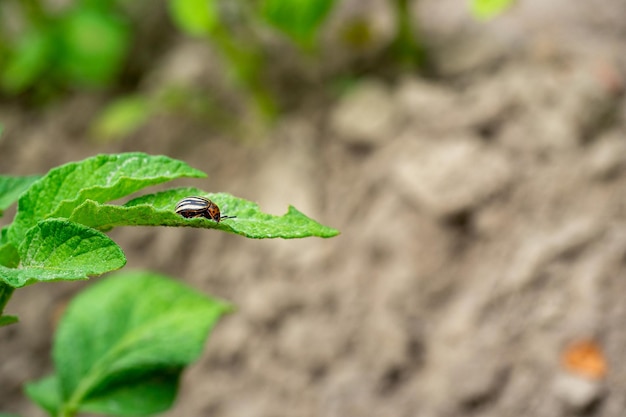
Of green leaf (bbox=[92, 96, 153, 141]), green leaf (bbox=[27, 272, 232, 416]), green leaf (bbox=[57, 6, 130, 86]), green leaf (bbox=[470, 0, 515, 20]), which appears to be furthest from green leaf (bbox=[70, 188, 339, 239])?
green leaf (bbox=[57, 6, 130, 86])

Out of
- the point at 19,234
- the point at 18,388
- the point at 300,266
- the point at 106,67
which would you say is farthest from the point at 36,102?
the point at 19,234

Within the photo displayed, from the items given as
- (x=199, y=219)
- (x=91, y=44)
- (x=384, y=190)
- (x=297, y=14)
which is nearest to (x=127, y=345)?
(x=199, y=219)

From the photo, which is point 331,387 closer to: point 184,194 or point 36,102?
point 184,194

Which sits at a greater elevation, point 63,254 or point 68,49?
point 68,49

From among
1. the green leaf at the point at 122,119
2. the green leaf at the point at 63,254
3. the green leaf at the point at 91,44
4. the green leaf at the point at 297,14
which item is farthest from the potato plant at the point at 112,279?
the green leaf at the point at 91,44

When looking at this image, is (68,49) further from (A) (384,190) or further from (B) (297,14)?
(A) (384,190)

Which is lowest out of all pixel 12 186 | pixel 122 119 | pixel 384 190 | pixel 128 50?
pixel 12 186

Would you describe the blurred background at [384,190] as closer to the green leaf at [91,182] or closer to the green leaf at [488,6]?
the green leaf at [488,6]

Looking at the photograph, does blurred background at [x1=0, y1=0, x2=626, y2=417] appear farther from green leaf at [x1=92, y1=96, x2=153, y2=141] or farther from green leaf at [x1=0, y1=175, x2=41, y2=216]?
green leaf at [x1=0, y1=175, x2=41, y2=216]
